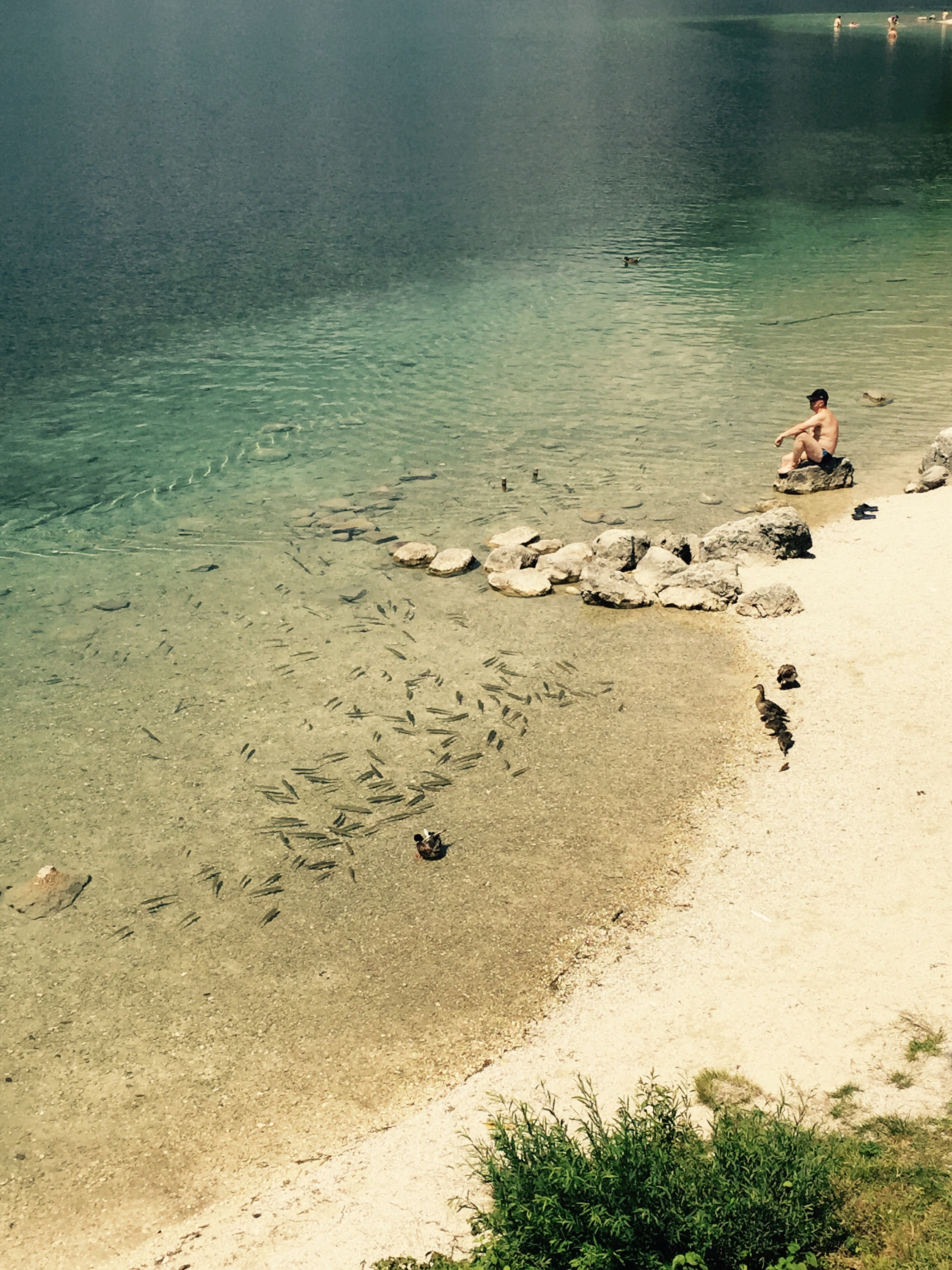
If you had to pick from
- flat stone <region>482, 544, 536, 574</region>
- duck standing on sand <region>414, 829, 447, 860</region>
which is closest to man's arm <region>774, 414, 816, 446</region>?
flat stone <region>482, 544, 536, 574</region>

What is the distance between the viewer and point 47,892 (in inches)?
487

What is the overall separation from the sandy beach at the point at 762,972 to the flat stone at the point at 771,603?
141cm

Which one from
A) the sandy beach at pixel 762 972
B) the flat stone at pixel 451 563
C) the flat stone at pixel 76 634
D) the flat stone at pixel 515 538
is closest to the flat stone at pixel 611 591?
the flat stone at pixel 515 538

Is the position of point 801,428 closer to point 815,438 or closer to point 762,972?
point 815,438

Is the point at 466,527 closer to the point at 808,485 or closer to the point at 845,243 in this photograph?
the point at 808,485

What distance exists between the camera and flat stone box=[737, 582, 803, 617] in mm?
16359

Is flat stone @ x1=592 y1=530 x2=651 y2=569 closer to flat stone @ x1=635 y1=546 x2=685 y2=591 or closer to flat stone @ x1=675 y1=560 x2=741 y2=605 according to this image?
flat stone @ x1=635 y1=546 x2=685 y2=591

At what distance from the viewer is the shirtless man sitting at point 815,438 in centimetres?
2052

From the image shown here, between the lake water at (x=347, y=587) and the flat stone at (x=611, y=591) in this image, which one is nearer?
the lake water at (x=347, y=587)

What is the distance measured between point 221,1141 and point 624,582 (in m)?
10.7

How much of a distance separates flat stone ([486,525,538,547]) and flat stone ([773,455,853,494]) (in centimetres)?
542

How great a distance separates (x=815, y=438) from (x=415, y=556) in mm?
8649

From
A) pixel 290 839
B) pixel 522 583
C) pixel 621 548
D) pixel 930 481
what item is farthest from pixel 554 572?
pixel 930 481

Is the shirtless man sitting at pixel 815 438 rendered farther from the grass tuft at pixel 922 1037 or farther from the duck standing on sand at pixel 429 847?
the grass tuft at pixel 922 1037
